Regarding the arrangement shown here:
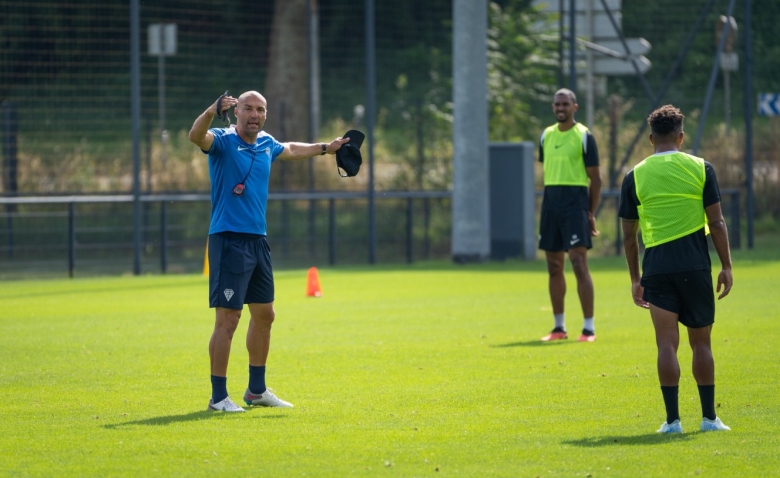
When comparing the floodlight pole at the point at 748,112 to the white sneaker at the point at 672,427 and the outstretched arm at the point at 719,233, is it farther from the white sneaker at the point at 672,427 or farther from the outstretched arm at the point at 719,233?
the white sneaker at the point at 672,427

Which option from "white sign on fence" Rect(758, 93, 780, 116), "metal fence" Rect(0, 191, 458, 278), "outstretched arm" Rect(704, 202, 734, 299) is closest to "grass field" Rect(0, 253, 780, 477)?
"outstretched arm" Rect(704, 202, 734, 299)

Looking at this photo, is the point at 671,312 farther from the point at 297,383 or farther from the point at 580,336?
the point at 580,336

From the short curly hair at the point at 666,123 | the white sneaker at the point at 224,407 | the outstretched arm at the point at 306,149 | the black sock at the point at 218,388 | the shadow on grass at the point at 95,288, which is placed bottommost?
the shadow on grass at the point at 95,288

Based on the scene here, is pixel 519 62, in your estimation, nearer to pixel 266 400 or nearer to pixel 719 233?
pixel 266 400

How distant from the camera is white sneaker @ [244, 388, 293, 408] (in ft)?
27.6

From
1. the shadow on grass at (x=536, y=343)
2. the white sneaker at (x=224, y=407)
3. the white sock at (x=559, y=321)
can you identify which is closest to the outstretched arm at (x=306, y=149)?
the white sneaker at (x=224, y=407)

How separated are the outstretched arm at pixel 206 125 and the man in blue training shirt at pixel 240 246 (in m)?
0.01

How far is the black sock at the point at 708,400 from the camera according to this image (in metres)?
7.31

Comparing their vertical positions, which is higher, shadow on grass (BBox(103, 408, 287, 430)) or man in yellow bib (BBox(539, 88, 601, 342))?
man in yellow bib (BBox(539, 88, 601, 342))

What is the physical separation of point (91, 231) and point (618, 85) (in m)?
16.0

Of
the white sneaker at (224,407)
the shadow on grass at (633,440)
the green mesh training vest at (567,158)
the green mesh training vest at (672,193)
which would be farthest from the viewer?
the green mesh training vest at (567,158)

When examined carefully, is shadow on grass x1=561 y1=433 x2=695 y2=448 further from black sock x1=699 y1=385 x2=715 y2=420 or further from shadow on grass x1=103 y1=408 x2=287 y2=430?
shadow on grass x1=103 y1=408 x2=287 y2=430

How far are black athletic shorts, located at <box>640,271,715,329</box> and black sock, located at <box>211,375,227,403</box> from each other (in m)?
2.76

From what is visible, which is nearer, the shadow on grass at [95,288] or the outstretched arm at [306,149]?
the outstretched arm at [306,149]
